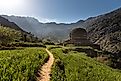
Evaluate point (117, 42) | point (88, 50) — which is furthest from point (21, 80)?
point (117, 42)

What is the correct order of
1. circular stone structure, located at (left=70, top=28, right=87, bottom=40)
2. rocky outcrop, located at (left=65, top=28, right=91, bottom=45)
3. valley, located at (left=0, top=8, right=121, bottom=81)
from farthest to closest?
circular stone structure, located at (left=70, top=28, right=87, bottom=40)
rocky outcrop, located at (left=65, top=28, right=91, bottom=45)
valley, located at (left=0, top=8, right=121, bottom=81)

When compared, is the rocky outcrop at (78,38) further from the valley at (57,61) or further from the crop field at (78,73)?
the crop field at (78,73)

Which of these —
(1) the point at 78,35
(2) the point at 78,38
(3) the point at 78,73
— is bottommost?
(3) the point at 78,73

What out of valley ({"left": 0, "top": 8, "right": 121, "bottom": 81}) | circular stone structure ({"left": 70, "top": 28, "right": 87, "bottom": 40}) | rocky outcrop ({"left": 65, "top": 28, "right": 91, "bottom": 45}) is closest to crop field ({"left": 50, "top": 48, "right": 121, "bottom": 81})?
valley ({"left": 0, "top": 8, "right": 121, "bottom": 81})

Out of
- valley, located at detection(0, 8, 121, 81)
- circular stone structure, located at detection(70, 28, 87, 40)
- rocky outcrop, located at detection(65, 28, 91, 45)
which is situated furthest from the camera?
circular stone structure, located at detection(70, 28, 87, 40)

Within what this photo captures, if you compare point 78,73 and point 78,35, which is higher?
point 78,35

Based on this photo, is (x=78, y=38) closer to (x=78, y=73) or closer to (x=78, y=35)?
(x=78, y=35)

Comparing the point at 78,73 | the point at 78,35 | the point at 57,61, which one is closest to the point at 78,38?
the point at 78,35

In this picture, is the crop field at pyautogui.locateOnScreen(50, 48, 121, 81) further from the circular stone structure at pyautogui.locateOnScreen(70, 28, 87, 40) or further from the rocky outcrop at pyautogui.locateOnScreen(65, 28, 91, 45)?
the circular stone structure at pyautogui.locateOnScreen(70, 28, 87, 40)

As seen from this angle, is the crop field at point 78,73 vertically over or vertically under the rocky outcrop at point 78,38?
under

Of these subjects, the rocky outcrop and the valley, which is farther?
the rocky outcrop

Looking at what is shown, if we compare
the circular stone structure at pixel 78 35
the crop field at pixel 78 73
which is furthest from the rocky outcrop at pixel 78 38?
the crop field at pixel 78 73

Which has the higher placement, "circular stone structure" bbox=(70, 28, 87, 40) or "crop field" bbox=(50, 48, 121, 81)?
"circular stone structure" bbox=(70, 28, 87, 40)

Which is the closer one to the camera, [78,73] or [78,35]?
[78,73]
